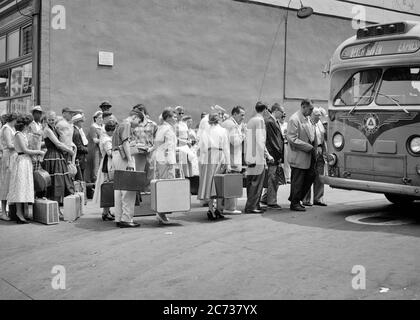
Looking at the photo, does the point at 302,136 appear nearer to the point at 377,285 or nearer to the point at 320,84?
the point at 377,285

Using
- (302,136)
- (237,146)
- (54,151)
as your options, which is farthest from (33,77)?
(302,136)

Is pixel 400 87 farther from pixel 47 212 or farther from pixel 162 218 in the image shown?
pixel 47 212

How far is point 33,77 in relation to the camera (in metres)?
13.5

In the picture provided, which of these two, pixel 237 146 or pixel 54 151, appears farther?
pixel 237 146

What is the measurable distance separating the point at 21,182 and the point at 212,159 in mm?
3130

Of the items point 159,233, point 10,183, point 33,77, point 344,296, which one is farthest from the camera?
point 33,77

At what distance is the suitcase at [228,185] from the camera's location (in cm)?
935

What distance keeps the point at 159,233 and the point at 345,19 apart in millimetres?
13245

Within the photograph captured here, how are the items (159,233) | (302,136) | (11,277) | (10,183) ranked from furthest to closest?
(302,136) < (10,183) < (159,233) < (11,277)

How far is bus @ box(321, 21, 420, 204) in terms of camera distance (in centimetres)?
855

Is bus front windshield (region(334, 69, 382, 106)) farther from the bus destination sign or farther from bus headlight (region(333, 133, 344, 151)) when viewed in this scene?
bus headlight (region(333, 133, 344, 151))

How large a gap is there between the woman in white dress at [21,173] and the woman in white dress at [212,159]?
8.98 feet

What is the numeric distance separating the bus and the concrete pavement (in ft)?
2.45

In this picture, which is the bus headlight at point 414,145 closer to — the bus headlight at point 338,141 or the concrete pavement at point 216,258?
the concrete pavement at point 216,258
